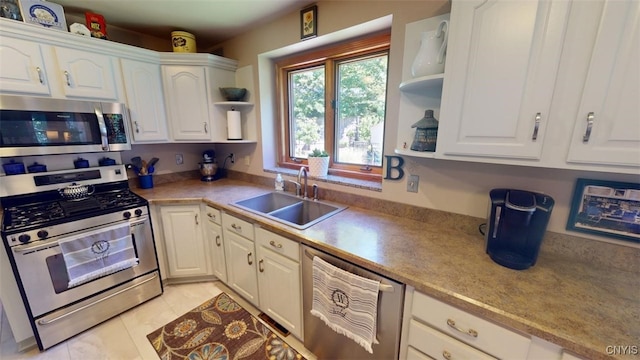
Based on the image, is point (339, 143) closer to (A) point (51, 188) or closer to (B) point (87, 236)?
(B) point (87, 236)

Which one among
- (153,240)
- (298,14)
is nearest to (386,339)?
(153,240)

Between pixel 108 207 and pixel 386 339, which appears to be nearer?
pixel 386 339

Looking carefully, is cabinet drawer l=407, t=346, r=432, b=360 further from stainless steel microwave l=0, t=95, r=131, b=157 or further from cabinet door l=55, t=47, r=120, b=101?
cabinet door l=55, t=47, r=120, b=101

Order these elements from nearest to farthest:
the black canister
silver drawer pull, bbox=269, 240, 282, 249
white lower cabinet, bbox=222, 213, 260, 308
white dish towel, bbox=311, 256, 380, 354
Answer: white dish towel, bbox=311, 256, 380, 354, the black canister, silver drawer pull, bbox=269, 240, 282, 249, white lower cabinet, bbox=222, 213, 260, 308

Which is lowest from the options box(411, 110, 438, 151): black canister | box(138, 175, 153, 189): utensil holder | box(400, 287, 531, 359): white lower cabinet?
box(400, 287, 531, 359): white lower cabinet

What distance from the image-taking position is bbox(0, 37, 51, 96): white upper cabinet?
154cm

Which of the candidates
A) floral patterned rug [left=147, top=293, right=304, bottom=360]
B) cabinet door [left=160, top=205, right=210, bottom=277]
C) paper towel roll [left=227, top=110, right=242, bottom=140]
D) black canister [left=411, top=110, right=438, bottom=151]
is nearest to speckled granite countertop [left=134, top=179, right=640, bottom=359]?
black canister [left=411, top=110, right=438, bottom=151]

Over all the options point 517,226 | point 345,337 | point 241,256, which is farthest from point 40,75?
point 517,226

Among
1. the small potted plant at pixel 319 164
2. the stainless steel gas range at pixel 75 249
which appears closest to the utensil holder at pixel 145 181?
the stainless steel gas range at pixel 75 249

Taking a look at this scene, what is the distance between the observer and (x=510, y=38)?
0.93 meters

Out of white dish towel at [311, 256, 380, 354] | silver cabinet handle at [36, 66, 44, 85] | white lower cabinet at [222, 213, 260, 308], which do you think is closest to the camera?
white dish towel at [311, 256, 380, 354]

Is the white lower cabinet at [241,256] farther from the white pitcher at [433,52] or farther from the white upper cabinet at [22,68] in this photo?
the white upper cabinet at [22,68]

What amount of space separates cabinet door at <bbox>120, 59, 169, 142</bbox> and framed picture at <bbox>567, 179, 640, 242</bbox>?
298 cm

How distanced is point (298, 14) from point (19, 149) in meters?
2.14
